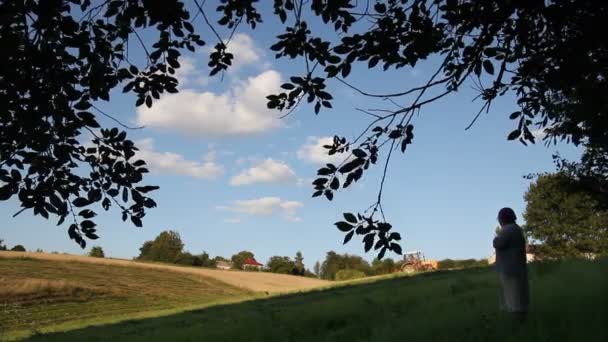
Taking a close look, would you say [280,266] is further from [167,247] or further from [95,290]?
[95,290]

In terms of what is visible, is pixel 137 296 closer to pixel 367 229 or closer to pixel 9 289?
pixel 9 289

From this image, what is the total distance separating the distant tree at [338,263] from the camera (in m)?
78.1

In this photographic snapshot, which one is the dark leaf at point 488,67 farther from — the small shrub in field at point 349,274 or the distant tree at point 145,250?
the distant tree at point 145,250

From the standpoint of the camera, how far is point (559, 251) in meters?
41.1

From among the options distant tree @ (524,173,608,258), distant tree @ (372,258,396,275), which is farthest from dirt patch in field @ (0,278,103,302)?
distant tree @ (372,258,396,275)

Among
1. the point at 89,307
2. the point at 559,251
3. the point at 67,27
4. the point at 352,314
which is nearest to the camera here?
the point at 67,27

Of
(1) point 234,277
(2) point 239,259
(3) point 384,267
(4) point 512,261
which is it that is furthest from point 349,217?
(2) point 239,259

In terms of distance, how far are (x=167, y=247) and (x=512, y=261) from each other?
65969mm

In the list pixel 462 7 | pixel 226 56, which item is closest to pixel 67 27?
pixel 226 56

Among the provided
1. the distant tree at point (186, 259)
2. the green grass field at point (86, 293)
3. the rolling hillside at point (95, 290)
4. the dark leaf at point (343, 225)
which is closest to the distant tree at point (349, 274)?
the rolling hillside at point (95, 290)

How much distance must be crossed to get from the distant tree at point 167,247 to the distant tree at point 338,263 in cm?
2385

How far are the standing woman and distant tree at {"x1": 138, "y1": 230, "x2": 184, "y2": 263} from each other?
62502 mm

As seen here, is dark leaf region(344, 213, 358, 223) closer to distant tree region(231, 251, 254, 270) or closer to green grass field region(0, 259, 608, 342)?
green grass field region(0, 259, 608, 342)

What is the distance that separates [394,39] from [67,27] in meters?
2.62
